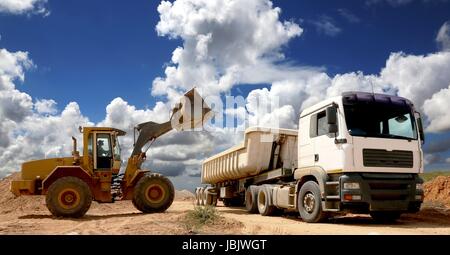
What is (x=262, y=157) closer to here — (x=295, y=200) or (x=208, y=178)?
(x=295, y=200)

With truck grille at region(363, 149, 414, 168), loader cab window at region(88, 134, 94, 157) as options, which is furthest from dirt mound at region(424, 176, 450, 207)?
loader cab window at region(88, 134, 94, 157)

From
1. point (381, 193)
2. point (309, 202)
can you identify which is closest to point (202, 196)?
point (309, 202)

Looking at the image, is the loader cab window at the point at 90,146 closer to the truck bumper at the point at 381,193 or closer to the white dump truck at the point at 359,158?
the white dump truck at the point at 359,158

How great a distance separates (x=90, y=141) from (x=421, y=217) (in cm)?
1124

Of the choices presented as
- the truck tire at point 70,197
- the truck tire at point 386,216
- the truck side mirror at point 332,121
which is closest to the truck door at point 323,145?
the truck side mirror at point 332,121

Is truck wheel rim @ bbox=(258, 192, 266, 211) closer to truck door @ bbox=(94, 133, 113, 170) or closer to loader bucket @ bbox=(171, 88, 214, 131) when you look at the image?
loader bucket @ bbox=(171, 88, 214, 131)

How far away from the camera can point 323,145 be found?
13055 mm

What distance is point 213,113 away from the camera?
55.8 ft

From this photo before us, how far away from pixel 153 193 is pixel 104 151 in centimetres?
225

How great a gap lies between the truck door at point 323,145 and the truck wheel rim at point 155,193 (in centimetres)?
606

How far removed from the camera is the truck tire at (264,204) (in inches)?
635

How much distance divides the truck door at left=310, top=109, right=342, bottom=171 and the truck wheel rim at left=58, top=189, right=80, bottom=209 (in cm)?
781

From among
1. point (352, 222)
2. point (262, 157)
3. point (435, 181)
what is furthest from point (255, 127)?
point (435, 181)

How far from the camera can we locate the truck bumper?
12.2 metres
